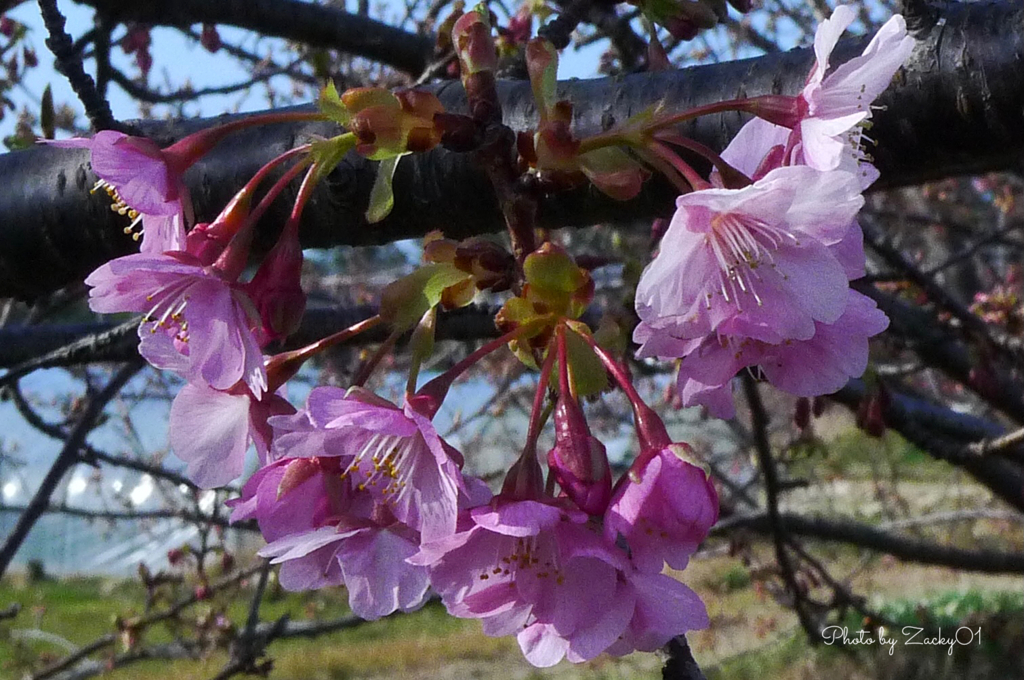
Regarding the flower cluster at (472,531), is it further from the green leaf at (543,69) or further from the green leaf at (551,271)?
the green leaf at (543,69)

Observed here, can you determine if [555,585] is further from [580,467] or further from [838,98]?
[838,98]

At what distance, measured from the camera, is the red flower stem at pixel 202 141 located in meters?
0.72

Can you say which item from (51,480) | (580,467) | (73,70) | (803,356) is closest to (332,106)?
(580,467)

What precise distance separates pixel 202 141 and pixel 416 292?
247mm

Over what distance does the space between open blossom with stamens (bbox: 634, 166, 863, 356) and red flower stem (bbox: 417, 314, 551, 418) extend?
0.30ft

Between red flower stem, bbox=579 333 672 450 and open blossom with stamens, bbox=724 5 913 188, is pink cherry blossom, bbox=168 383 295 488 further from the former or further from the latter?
open blossom with stamens, bbox=724 5 913 188

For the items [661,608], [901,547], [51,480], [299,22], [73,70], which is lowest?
[901,547]

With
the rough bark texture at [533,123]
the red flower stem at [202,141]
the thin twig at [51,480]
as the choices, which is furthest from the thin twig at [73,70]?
the thin twig at [51,480]

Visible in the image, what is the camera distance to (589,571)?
0.64 metres

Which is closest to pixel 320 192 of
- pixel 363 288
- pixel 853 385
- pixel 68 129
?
pixel 853 385

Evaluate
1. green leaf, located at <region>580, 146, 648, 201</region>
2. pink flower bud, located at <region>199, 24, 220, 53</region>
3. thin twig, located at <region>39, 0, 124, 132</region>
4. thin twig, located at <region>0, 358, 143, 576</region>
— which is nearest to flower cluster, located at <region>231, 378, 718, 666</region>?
green leaf, located at <region>580, 146, 648, 201</region>

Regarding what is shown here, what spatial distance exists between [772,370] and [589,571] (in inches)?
10.2

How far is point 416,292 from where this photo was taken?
2.33 feet

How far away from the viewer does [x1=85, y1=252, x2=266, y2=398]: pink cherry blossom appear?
0.65 metres
